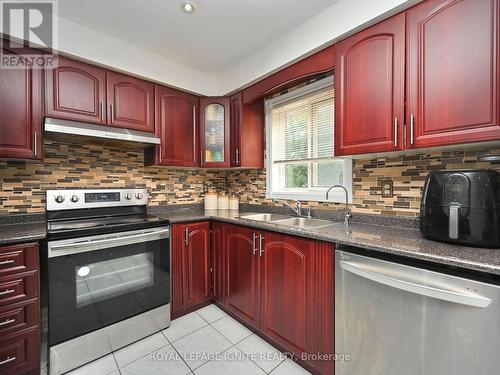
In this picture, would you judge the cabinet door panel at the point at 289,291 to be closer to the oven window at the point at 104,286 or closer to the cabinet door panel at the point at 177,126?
the oven window at the point at 104,286

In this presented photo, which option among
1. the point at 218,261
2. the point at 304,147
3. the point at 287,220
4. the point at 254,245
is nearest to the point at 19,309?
the point at 218,261

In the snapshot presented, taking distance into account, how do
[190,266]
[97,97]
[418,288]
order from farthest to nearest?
[190,266] < [97,97] < [418,288]

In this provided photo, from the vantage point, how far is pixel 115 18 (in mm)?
1737

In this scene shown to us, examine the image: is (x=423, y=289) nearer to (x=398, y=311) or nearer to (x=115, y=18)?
(x=398, y=311)

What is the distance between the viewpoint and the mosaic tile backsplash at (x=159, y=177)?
1549 mm

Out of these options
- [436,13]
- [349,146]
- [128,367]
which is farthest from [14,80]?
[436,13]

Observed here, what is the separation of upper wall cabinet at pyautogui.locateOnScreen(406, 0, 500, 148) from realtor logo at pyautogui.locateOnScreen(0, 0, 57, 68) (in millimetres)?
2314

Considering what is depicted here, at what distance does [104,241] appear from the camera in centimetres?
161

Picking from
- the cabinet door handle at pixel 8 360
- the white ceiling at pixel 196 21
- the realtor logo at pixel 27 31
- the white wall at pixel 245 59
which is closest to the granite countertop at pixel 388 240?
the cabinet door handle at pixel 8 360

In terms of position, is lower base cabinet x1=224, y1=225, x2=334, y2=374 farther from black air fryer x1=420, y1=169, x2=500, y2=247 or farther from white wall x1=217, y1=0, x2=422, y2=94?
white wall x1=217, y1=0, x2=422, y2=94

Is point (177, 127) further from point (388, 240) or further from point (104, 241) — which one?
point (388, 240)

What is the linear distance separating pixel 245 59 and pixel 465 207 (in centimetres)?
210

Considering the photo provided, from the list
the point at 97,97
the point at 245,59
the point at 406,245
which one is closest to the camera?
the point at 406,245

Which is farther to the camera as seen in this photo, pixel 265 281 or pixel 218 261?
pixel 218 261
